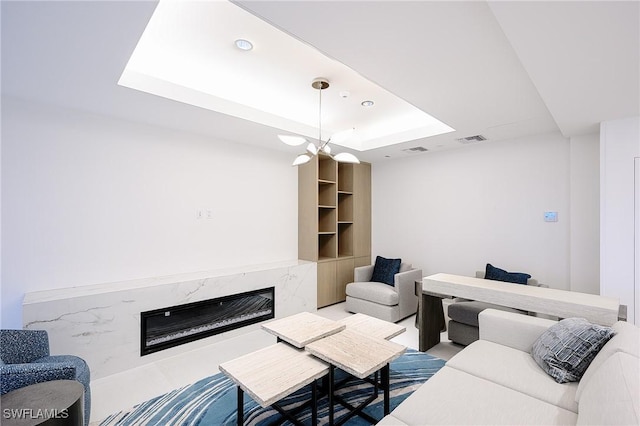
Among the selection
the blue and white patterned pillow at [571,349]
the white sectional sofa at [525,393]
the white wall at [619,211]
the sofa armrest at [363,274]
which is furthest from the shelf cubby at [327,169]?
the blue and white patterned pillow at [571,349]

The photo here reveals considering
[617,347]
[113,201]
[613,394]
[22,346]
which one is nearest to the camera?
[613,394]

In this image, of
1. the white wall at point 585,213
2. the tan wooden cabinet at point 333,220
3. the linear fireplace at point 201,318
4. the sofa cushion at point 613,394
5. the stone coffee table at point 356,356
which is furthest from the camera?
the tan wooden cabinet at point 333,220

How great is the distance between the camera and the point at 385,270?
4.70 metres

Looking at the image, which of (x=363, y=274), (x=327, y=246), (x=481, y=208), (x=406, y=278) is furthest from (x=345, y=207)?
(x=481, y=208)

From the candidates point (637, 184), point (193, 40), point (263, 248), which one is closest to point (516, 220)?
point (637, 184)

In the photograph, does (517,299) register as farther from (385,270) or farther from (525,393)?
(385,270)

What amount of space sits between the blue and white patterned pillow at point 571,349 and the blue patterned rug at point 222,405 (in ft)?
3.47

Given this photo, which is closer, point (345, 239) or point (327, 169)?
point (327, 169)

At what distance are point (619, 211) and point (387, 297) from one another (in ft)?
8.44

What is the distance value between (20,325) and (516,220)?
5.54 m

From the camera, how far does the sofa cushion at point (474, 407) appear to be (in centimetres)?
148

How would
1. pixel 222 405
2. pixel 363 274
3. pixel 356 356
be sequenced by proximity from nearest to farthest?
pixel 356 356, pixel 222 405, pixel 363 274

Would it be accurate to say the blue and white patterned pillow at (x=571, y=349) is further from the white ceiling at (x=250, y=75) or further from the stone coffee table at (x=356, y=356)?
the white ceiling at (x=250, y=75)

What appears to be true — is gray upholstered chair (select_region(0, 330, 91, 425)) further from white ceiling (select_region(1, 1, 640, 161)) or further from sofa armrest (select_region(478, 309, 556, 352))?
sofa armrest (select_region(478, 309, 556, 352))
